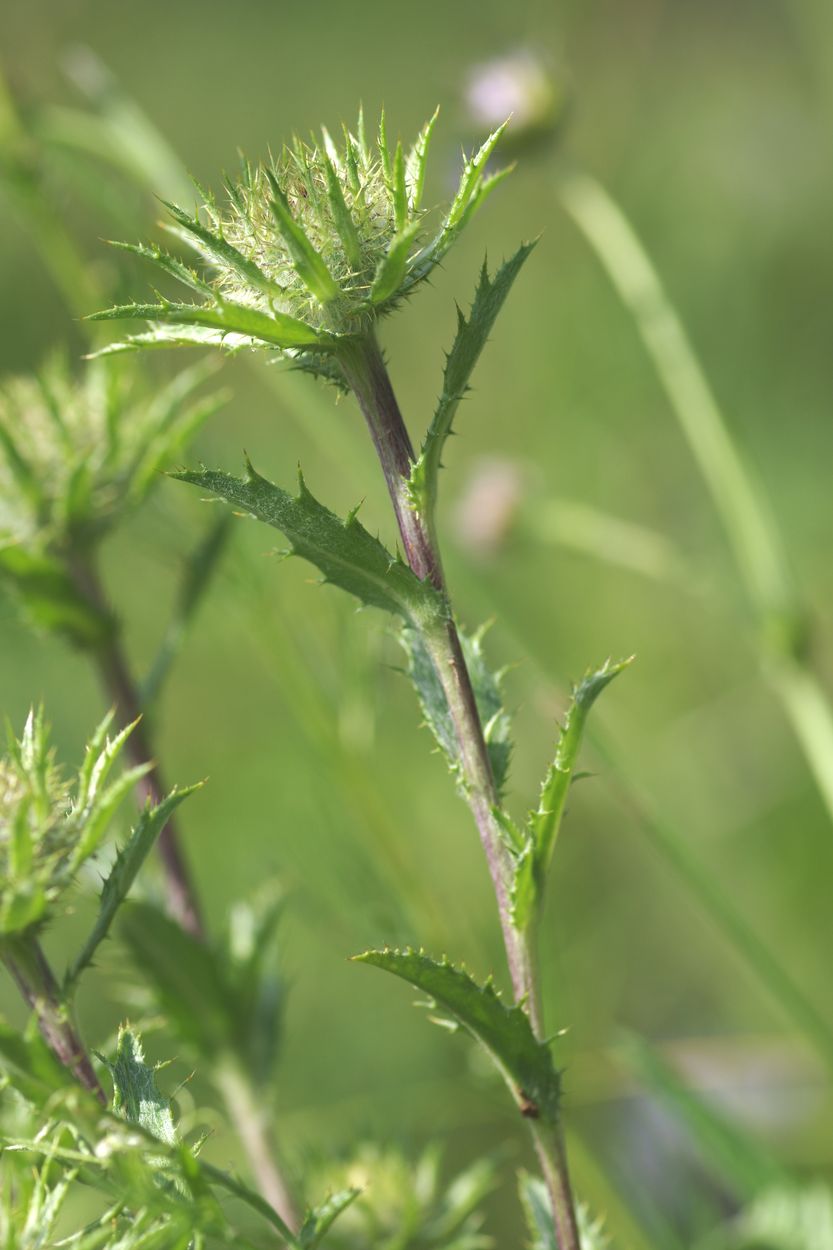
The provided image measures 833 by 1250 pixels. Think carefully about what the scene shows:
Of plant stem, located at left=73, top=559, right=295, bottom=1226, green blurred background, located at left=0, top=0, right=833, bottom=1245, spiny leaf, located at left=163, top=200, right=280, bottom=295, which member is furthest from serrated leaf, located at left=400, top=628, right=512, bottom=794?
green blurred background, located at left=0, top=0, right=833, bottom=1245

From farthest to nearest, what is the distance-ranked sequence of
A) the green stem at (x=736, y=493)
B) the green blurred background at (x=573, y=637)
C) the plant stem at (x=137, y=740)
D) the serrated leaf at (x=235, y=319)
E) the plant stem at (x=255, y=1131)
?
the green blurred background at (x=573, y=637)
the green stem at (x=736, y=493)
the plant stem at (x=137, y=740)
the plant stem at (x=255, y=1131)
the serrated leaf at (x=235, y=319)

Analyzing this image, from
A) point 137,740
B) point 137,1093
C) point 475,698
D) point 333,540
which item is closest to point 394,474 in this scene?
point 333,540

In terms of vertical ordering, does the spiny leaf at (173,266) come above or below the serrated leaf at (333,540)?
above

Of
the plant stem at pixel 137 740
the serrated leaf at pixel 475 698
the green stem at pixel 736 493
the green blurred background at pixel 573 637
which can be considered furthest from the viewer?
the green blurred background at pixel 573 637

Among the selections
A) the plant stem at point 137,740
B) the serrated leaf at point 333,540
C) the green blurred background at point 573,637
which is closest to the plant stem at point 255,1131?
the plant stem at point 137,740

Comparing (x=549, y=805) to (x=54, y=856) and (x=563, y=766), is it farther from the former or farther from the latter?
(x=54, y=856)

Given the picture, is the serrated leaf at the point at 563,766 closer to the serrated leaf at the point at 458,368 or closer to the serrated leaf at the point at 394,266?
the serrated leaf at the point at 458,368

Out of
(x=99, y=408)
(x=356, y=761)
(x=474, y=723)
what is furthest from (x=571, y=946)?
(x=474, y=723)
